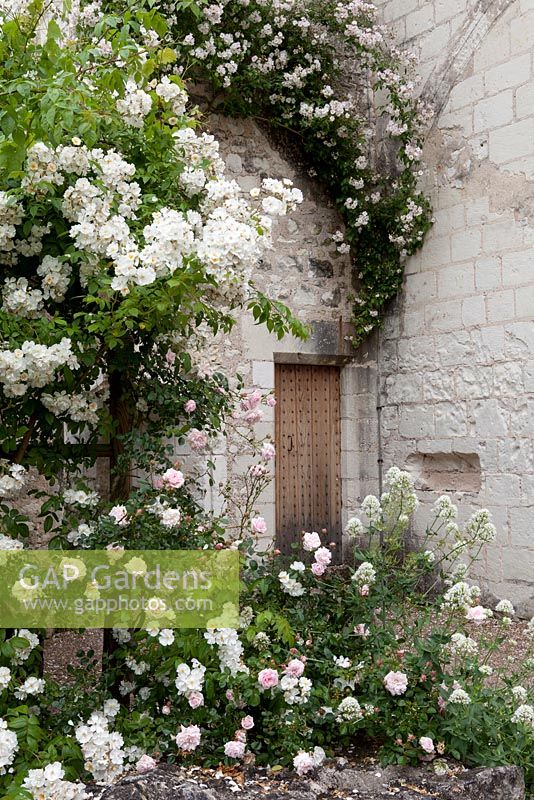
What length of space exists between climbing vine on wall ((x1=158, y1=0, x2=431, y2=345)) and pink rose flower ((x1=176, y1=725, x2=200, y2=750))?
429 cm

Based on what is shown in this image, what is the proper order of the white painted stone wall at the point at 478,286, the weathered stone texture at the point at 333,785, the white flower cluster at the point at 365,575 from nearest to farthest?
the weathered stone texture at the point at 333,785 < the white flower cluster at the point at 365,575 < the white painted stone wall at the point at 478,286

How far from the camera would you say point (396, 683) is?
102 inches

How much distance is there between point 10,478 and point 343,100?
4615 mm

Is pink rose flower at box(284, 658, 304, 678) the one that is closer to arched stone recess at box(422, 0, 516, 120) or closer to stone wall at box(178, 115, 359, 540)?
stone wall at box(178, 115, 359, 540)

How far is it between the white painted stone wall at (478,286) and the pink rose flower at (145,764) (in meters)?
3.44

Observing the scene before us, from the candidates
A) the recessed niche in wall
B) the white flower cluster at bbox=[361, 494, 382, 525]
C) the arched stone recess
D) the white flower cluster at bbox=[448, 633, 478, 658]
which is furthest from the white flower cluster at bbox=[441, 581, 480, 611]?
the arched stone recess

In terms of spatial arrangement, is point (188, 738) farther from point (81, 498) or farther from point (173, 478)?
point (81, 498)

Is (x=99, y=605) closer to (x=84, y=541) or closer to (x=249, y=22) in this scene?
(x=84, y=541)

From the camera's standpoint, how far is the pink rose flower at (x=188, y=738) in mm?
2354

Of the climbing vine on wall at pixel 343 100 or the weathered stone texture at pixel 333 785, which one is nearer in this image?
the weathered stone texture at pixel 333 785

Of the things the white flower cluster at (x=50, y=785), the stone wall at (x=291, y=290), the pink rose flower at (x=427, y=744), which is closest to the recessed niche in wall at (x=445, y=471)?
the stone wall at (x=291, y=290)

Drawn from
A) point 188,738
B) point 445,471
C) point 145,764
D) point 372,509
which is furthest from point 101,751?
point 445,471

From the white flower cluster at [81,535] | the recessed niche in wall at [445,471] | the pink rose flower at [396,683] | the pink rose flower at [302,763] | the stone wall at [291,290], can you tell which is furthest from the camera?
the stone wall at [291,290]

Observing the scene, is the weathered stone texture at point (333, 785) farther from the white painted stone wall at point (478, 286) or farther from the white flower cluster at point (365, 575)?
the white painted stone wall at point (478, 286)
